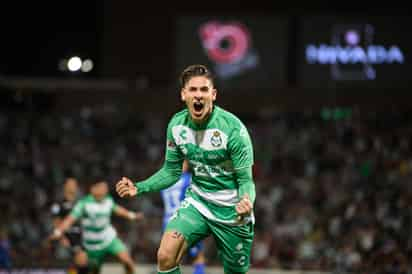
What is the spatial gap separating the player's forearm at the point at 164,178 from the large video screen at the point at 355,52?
10.4 meters

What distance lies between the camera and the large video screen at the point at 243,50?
1620 cm

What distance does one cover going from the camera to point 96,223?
987 cm

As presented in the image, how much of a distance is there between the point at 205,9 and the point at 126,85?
2323mm

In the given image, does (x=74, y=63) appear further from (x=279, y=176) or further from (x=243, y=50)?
(x=279, y=176)

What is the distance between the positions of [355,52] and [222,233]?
10667 mm

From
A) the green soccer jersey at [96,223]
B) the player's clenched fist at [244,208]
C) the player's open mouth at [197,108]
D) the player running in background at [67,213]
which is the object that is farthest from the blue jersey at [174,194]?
the player's clenched fist at [244,208]

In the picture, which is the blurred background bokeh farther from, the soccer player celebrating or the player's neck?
the player's neck

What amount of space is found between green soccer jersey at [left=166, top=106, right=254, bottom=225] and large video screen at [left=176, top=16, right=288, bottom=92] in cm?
1044

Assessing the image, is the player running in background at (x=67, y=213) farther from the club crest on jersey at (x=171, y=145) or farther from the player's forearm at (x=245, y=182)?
the player's forearm at (x=245, y=182)

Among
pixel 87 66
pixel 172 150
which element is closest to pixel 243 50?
pixel 87 66

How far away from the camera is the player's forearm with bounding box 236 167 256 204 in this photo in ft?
17.8

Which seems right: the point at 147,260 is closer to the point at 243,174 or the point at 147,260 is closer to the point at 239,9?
the point at 239,9

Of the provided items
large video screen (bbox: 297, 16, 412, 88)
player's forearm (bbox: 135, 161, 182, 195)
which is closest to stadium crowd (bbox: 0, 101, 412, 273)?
large video screen (bbox: 297, 16, 412, 88)

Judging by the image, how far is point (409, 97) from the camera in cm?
1573
